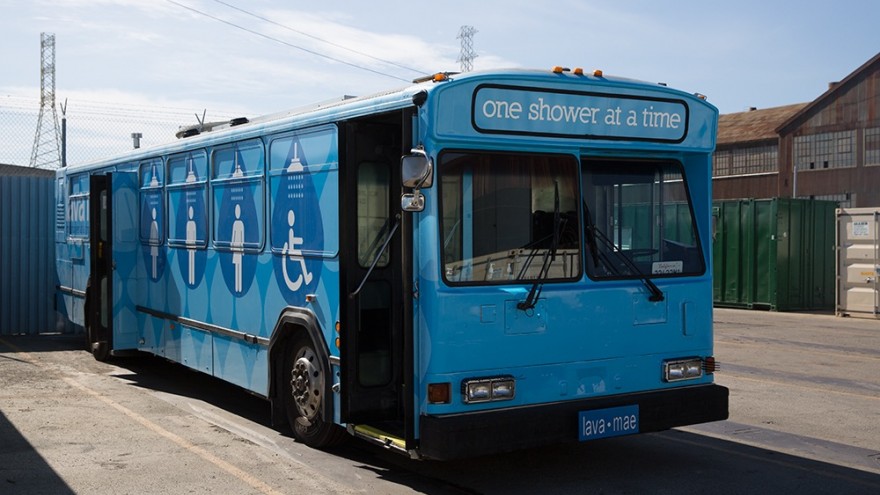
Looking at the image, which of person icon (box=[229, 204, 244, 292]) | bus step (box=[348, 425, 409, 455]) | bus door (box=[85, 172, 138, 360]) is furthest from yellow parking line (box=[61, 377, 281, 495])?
person icon (box=[229, 204, 244, 292])

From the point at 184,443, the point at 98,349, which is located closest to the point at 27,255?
the point at 98,349

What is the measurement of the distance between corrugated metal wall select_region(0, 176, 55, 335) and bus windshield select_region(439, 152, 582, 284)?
12192 mm

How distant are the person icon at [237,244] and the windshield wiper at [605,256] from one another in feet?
11.6

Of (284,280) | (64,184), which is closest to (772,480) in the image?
(284,280)

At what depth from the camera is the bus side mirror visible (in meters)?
6.20

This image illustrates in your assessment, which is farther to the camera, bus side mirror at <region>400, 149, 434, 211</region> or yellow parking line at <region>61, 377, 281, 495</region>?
yellow parking line at <region>61, 377, 281, 495</region>

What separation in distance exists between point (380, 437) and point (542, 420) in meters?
1.12

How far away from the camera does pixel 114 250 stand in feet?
40.0

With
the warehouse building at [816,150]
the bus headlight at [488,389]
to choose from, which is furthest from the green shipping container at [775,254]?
the warehouse building at [816,150]

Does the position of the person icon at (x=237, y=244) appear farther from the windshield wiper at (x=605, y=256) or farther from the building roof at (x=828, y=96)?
the building roof at (x=828, y=96)

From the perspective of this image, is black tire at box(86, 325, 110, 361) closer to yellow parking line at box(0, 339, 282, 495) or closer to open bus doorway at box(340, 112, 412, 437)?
yellow parking line at box(0, 339, 282, 495)

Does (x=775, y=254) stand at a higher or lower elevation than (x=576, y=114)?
lower

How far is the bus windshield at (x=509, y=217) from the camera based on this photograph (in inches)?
252

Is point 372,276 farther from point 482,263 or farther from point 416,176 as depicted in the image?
Result: point 416,176
